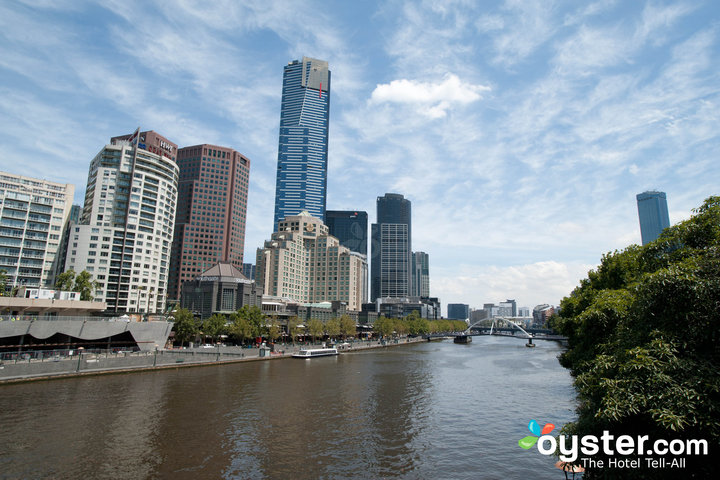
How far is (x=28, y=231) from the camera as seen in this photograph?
140250mm

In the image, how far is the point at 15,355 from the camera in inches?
2625

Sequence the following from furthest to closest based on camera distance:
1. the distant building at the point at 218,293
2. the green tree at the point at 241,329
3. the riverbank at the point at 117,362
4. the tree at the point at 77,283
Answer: the distant building at the point at 218,293
the green tree at the point at 241,329
the tree at the point at 77,283
the riverbank at the point at 117,362

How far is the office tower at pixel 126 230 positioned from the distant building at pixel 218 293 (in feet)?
51.1

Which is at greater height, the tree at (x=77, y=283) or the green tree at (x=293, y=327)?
the tree at (x=77, y=283)

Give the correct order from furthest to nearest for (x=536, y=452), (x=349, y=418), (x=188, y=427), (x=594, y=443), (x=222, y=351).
A: (x=222, y=351) → (x=349, y=418) → (x=188, y=427) → (x=536, y=452) → (x=594, y=443)

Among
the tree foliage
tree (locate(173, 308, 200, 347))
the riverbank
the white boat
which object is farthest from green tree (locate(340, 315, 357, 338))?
the tree foliage

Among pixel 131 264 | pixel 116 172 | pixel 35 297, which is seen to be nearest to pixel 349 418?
pixel 35 297

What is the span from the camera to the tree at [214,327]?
125 metres

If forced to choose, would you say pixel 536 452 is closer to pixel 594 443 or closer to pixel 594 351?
pixel 594 351

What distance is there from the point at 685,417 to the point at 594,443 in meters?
7.79

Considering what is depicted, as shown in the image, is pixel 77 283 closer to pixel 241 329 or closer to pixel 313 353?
pixel 241 329

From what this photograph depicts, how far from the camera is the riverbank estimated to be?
63344 mm

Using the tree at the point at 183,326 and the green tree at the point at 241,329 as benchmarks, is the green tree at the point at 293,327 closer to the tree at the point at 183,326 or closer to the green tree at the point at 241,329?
the green tree at the point at 241,329

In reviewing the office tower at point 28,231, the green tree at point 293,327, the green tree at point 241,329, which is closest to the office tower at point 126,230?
the office tower at point 28,231
